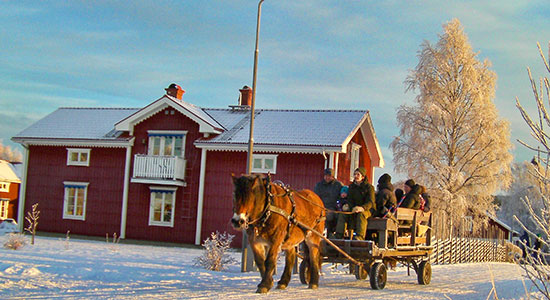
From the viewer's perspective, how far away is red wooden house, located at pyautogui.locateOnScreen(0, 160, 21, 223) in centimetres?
4916

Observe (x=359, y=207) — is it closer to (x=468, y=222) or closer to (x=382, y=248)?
(x=382, y=248)

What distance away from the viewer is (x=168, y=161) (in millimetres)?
27875

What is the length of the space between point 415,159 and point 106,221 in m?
A: 16.2

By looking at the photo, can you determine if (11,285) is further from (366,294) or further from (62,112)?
(62,112)

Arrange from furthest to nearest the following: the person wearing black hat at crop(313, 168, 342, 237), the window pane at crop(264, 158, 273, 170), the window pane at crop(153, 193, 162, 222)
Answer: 1. the window pane at crop(153, 193, 162, 222)
2. the window pane at crop(264, 158, 273, 170)
3. the person wearing black hat at crop(313, 168, 342, 237)

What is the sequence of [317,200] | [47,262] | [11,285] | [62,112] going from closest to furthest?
1. [11,285]
2. [317,200]
3. [47,262]
4. [62,112]

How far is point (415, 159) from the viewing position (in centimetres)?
3120

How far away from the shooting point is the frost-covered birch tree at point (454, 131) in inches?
1195

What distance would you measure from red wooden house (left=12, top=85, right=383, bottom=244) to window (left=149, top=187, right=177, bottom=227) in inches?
1.9

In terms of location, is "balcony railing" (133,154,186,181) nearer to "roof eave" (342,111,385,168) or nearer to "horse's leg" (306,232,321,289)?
"roof eave" (342,111,385,168)

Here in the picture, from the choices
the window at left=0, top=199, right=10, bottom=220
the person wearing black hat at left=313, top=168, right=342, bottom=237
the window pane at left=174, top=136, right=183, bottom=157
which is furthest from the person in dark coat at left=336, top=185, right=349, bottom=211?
the window at left=0, top=199, right=10, bottom=220

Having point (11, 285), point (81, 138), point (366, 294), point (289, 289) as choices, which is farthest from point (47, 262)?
point (81, 138)

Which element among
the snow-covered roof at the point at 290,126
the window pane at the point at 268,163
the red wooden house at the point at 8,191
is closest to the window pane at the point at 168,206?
the snow-covered roof at the point at 290,126

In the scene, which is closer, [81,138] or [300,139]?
[300,139]
